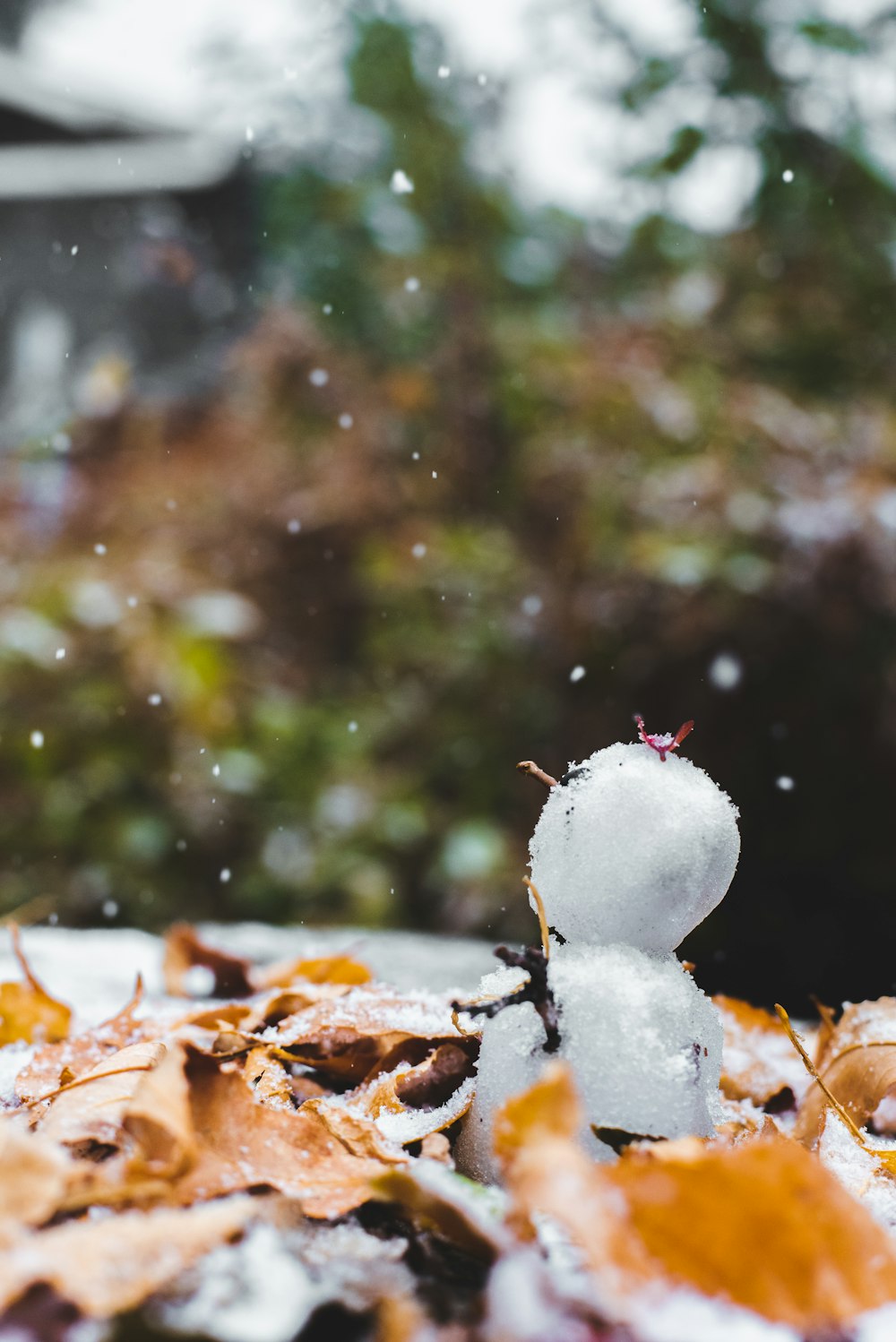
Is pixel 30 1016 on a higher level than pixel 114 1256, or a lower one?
lower

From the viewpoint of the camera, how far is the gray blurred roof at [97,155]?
205 inches

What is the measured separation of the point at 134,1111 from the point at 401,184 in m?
2.92

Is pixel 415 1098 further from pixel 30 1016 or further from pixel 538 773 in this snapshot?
pixel 30 1016

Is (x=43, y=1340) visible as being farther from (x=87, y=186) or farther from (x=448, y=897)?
(x=87, y=186)

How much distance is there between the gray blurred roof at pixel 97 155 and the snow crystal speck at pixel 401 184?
254cm

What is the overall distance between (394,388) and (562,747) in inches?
54.3

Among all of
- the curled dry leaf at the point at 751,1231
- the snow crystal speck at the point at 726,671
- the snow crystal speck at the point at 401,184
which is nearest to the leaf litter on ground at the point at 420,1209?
the curled dry leaf at the point at 751,1231

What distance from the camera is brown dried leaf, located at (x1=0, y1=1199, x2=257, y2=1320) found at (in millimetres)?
292

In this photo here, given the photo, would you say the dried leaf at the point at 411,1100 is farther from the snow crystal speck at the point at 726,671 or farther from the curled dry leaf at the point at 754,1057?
the snow crystal speck at the point at 726,671

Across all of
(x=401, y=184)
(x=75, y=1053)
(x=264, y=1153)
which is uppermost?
(x=264, y=1153)

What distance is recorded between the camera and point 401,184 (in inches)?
115

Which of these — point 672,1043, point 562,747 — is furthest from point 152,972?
point 562,747

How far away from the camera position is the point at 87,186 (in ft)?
17.3

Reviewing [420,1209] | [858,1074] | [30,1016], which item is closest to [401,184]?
[30,1016]
